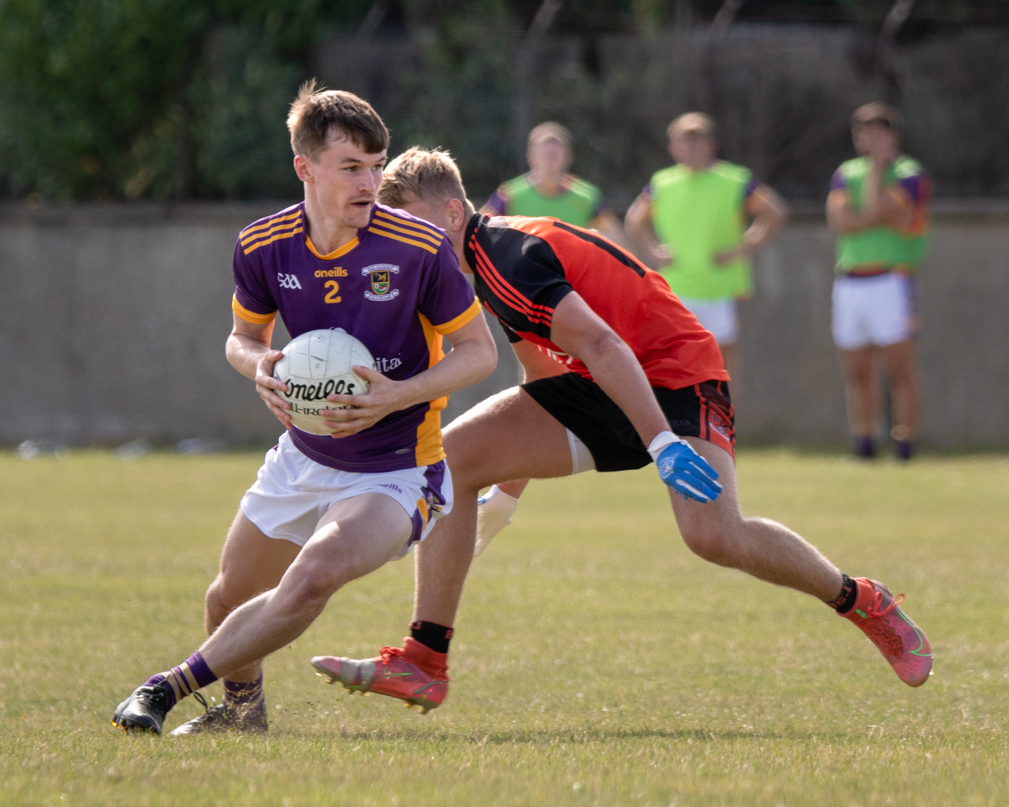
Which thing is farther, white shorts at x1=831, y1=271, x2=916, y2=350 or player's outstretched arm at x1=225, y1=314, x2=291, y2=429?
white shorts at x1=831, y1=271, x2=916, y2=350

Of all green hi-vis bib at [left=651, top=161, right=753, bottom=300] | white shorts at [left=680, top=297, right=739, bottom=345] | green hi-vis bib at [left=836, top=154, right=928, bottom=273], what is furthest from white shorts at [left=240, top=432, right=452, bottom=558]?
green hi-vis bib at [left=836, top=154, right=928, bottom=273]

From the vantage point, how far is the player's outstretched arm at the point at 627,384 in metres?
4.71

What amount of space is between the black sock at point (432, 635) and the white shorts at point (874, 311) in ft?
29.6

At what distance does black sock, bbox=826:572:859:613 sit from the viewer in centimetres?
542

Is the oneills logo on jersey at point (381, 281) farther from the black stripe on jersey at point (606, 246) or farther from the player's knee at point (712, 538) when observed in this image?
the player's knee at point (712, 538)

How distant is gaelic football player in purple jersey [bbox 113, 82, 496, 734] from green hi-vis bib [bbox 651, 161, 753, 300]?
8566 mm

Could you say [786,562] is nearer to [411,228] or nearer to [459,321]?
[459,321]

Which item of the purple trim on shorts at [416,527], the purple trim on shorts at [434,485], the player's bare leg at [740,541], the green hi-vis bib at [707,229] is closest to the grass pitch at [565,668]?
the player's bare leg at [740,541]

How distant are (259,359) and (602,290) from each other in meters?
1.37

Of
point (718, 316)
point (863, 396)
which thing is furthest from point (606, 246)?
point (863, 396)

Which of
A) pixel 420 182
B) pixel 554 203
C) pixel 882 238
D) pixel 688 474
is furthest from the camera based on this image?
pixel 882 238

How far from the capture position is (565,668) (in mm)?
6074

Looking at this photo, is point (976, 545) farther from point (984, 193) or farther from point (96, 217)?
point (96, 217)

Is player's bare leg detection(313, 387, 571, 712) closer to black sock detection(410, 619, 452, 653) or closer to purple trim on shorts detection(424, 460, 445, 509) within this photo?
black sock detection(410, 619, 452, 653)
